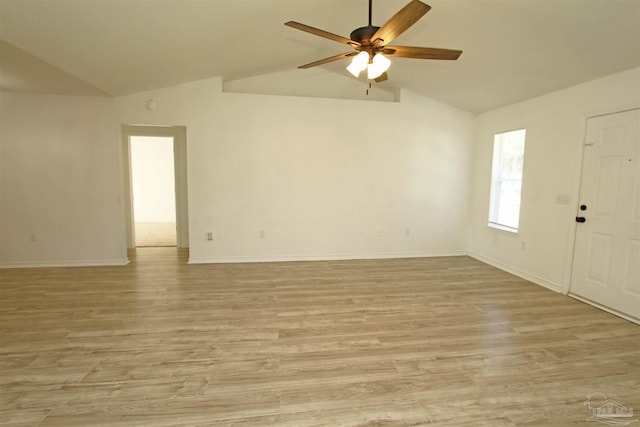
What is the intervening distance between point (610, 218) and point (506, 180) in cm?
164

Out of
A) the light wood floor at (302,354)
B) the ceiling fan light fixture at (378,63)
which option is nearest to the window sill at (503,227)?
the light wood floor at (302,354)

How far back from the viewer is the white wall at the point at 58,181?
4.26 m

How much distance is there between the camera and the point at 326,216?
5.01m

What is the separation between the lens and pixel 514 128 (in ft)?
14.4

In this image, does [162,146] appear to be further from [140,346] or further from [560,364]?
[560,364]

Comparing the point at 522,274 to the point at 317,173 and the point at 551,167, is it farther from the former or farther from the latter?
the point at 317,173

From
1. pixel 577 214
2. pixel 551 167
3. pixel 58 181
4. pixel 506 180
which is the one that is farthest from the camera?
pixel 506 180

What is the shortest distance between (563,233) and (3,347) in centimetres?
571

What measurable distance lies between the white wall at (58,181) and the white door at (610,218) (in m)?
→ 6.18

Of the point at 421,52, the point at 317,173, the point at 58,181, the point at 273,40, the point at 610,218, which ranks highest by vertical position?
the point at 273,40

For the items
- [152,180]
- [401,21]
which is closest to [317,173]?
[401,21]

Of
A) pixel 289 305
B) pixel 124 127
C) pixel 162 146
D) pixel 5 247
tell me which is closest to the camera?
pixel 289 305

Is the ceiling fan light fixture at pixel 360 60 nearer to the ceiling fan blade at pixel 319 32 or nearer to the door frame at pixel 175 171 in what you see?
the ceiling fan blade at pixel 319 32

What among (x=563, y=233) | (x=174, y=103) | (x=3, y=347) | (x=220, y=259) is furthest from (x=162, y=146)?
(x=563, y=233)
